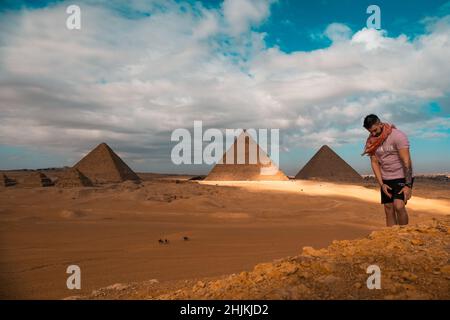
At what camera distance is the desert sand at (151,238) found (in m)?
4.41

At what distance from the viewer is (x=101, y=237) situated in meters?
7.31

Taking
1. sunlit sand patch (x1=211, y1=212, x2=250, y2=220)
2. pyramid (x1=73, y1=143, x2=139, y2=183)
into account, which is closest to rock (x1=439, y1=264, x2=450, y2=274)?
sunlit sand patch (x1=211, y1=212, x2=250, y2=220)

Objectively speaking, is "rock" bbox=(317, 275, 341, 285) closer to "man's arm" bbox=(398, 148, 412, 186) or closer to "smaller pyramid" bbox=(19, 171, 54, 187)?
"man's arm" bbox=(398, 148, 412, 186)

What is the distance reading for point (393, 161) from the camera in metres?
4.62

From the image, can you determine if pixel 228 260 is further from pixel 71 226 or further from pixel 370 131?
pixel 71 226

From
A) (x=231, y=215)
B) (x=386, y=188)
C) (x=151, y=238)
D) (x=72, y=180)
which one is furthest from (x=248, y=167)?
(x=386, y=188)

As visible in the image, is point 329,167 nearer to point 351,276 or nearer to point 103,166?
point 103,166

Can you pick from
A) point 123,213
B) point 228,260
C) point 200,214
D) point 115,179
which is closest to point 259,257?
point 228,260

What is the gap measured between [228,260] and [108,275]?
62.6 inches

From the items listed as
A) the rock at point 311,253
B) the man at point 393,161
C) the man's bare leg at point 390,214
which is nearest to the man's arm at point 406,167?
the man at point 393,161

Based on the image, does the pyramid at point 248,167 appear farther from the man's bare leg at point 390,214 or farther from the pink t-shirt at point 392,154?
the pink t-shirt at point 392,154

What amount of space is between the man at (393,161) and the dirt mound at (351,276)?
106cm

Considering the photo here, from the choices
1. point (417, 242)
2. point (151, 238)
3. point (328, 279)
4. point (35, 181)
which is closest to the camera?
point (328, 279)

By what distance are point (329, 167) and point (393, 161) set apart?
1548 inches
